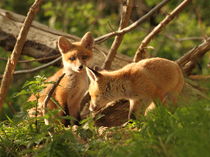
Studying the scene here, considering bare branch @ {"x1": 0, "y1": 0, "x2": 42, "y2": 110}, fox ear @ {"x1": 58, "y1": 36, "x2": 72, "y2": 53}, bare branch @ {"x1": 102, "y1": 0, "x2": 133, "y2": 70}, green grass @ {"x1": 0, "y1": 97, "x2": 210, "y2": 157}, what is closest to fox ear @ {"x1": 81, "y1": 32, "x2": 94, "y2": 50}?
fox ear @ {"x1": 58, "y1": 36, "x2": 72, "y2": 53}

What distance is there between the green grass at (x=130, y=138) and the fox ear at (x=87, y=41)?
2404mm

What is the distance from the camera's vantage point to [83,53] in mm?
7410

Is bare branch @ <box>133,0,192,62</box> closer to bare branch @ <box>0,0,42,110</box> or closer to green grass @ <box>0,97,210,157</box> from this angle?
bare branch @ <box>0,0,42,110</box>

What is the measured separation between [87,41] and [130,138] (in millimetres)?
3184

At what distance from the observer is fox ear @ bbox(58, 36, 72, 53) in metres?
7.54

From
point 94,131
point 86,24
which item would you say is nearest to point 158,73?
point 94,131

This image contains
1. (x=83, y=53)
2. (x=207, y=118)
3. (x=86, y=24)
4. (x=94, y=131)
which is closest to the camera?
(x=207, y=118)

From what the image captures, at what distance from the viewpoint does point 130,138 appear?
193 inches

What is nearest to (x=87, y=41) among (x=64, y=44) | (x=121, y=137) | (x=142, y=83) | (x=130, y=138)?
(x=64, y=44)

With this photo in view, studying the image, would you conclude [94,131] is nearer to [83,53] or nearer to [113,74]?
[113,74]

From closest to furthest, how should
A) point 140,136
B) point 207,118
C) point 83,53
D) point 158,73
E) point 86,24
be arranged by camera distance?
1. point 207,118
2. point 140,136
3. point 158,73
4. point 83,53
5. point 86,24

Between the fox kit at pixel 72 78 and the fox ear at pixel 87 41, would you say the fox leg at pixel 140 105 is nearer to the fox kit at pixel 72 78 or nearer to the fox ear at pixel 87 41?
the fox kit at pixel 72 78

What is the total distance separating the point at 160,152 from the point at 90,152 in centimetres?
86

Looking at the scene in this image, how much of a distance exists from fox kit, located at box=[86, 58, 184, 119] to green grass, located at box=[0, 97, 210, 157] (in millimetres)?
832
